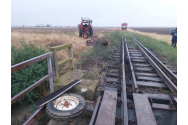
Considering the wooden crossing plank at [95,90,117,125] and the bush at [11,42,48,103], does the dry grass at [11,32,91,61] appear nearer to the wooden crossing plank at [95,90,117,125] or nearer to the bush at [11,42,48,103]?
the bush at [11,42,48,103]

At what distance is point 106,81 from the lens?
14.1 ft

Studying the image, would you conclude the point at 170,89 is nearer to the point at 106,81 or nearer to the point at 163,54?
the point at 106,81

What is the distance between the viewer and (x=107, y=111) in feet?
8.31

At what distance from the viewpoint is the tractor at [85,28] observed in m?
18.3

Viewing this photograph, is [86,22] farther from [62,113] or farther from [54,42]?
[62,113]

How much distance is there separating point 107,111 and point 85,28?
1689 cm

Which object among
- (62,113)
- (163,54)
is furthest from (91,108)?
(163,54)

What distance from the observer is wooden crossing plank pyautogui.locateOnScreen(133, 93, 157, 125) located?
2324 millimetres

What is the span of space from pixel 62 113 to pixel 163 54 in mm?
7695

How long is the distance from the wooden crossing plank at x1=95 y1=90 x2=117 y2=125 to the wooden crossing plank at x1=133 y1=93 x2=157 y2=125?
45 centimetres

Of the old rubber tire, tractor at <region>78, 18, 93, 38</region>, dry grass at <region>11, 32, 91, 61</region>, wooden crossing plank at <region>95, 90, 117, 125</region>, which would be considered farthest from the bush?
tractor at <region>78, 18, 93, 38</region>

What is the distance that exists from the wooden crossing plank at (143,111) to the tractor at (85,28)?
1546 cm

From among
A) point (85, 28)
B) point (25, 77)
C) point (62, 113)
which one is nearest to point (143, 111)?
point (62, 113)

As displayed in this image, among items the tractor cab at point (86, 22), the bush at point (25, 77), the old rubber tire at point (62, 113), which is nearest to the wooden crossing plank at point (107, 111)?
the old rubber tire at point (62, 113)
